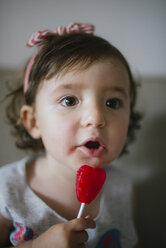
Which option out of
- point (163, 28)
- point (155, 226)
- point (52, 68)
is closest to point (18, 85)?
point (52, 68)

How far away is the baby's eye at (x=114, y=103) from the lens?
0.68 m

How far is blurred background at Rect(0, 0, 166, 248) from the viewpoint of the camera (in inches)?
37.6

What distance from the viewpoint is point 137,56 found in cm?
104

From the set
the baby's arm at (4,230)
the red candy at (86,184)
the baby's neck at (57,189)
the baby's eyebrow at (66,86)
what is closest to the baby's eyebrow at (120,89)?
the baby's eyebrow at (66,86)

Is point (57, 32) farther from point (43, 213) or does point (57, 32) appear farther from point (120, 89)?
point (43, 213)

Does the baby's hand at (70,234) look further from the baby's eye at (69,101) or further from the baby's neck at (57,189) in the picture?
the baby's eye at (69,101)

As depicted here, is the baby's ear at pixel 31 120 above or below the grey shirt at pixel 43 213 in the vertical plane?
above

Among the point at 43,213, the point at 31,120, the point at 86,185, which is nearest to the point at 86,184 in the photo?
the point at 86,185

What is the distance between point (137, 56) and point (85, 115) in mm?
611

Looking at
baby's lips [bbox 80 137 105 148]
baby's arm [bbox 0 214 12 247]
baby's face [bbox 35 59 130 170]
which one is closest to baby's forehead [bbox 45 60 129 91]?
baby's face [bbox 35 59 130 170]

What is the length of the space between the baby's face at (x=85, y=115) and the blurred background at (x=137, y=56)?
40cm

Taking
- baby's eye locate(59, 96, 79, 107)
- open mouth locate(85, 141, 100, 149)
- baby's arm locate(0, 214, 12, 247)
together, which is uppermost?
baby's eye locate(59, 96, 79, 107)

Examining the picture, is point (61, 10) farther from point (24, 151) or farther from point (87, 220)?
point (87, 220)

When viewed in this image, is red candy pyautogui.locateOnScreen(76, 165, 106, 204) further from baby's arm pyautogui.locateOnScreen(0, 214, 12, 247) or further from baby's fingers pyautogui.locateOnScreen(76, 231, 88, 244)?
baby's arm pyautogui.locateOnScreen(0, 214, 12, 247)
